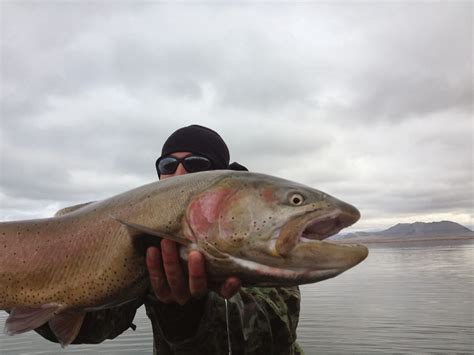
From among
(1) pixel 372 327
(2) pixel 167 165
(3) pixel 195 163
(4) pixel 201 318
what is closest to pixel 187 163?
(3) pixel 195 163

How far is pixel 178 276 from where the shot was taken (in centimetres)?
313

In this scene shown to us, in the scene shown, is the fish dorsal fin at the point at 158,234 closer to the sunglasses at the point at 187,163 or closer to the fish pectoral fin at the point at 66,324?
the fish pectoral fin at the point at 66,324

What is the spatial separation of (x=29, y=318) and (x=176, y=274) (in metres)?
1.23

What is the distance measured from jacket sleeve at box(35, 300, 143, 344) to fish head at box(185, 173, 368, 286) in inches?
53.9

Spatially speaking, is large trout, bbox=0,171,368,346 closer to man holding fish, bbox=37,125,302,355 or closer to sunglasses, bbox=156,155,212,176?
man holding fish, bbox=37,125,302,355

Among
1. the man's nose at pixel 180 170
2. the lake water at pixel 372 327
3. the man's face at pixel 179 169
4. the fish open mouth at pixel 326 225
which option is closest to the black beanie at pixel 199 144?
the man's face at pixel 179 169

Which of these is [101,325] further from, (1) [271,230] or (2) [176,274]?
(1) [271,230]

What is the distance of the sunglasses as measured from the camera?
540cm

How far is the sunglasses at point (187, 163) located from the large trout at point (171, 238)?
1.86 m

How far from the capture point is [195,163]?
5.45 m

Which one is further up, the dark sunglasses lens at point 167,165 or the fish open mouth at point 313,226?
the dark sunglasses lens at point 167,165

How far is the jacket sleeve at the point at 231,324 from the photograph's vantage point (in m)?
3.84

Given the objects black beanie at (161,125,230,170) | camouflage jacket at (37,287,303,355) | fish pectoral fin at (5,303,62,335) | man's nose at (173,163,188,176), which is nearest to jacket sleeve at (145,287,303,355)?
camouflage jacket at (37,287,303,355)

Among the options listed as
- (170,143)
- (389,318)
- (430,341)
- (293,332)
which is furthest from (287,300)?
(389,318)
